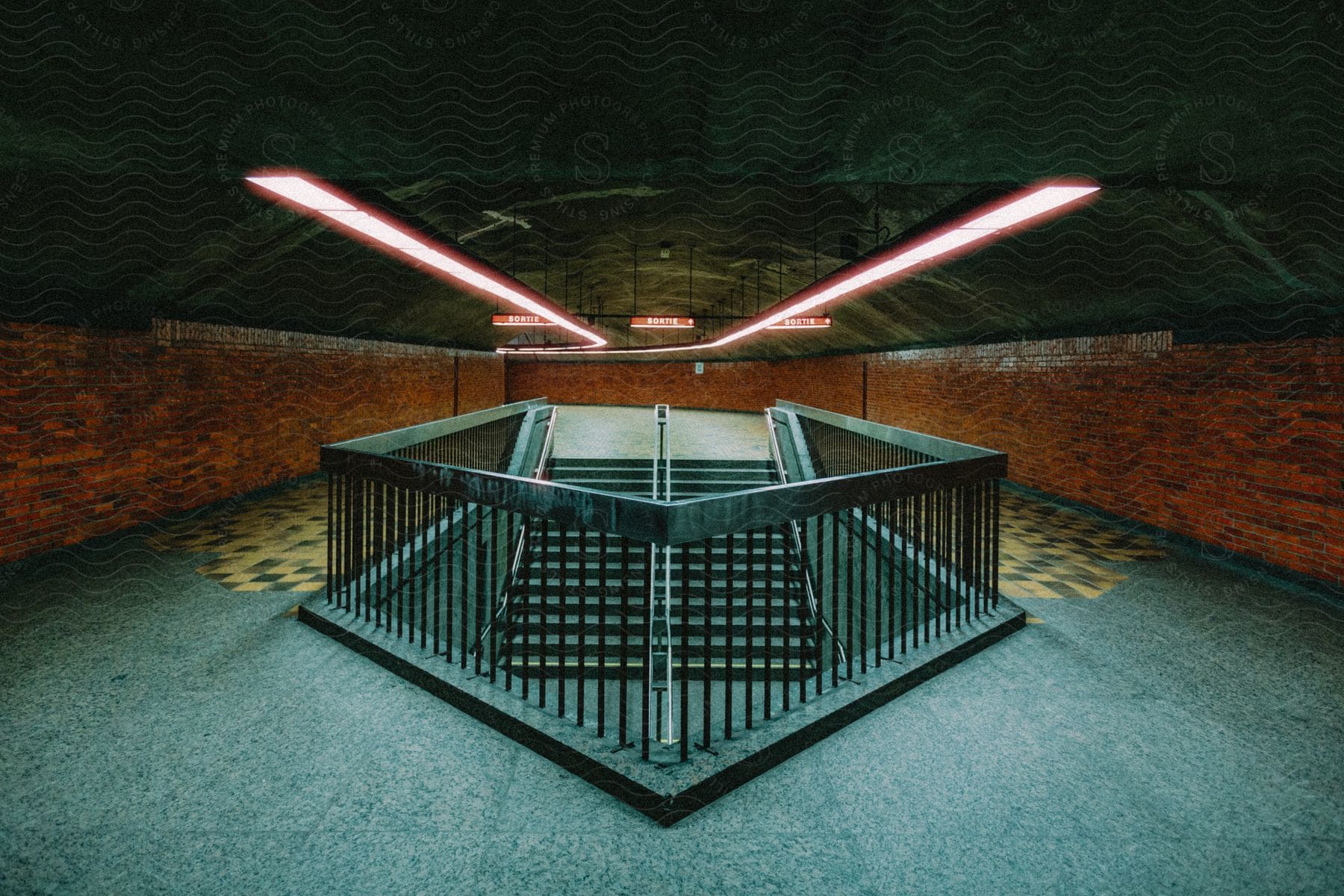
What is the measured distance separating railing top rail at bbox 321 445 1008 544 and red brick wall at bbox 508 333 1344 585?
3.17m

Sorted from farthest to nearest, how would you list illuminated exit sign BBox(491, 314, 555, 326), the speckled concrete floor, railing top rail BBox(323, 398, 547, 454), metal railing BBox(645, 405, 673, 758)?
illuminated exit sign BBox(491, 314, 555, 326)
railing top rail BBox(323, 398, 547, 454)
metal railing BBox(645, 405, 673, 758)
the speckled concrete floor

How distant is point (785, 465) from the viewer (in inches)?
340

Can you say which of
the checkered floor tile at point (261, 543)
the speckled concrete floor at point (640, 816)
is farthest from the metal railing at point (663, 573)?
the checkered floor tile at point (261, 543)

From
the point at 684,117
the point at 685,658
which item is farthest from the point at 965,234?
the point at 685,658

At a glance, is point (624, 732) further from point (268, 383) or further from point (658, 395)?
point (658, 395)

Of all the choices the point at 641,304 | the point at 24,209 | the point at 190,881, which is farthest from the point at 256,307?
the point at 641,304

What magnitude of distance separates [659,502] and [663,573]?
194 inches

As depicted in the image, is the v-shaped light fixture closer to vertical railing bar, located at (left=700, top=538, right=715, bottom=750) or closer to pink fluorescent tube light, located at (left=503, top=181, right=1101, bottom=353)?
pink fluorescent tube light, located at (left=503, top=181, right=1101, bottom=353)

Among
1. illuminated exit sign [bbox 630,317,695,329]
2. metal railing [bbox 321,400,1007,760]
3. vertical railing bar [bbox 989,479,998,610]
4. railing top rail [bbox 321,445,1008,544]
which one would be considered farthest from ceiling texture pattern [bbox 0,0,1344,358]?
illuminated exit sign [bbox 630,317,695,329]

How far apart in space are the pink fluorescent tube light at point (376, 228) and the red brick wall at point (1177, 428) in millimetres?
6194

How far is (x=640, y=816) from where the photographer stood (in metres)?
1.93

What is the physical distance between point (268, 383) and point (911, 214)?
8148mm

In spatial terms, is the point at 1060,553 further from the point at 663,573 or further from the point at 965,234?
the point at 663,573

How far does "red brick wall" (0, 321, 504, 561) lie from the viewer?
4.50 m
